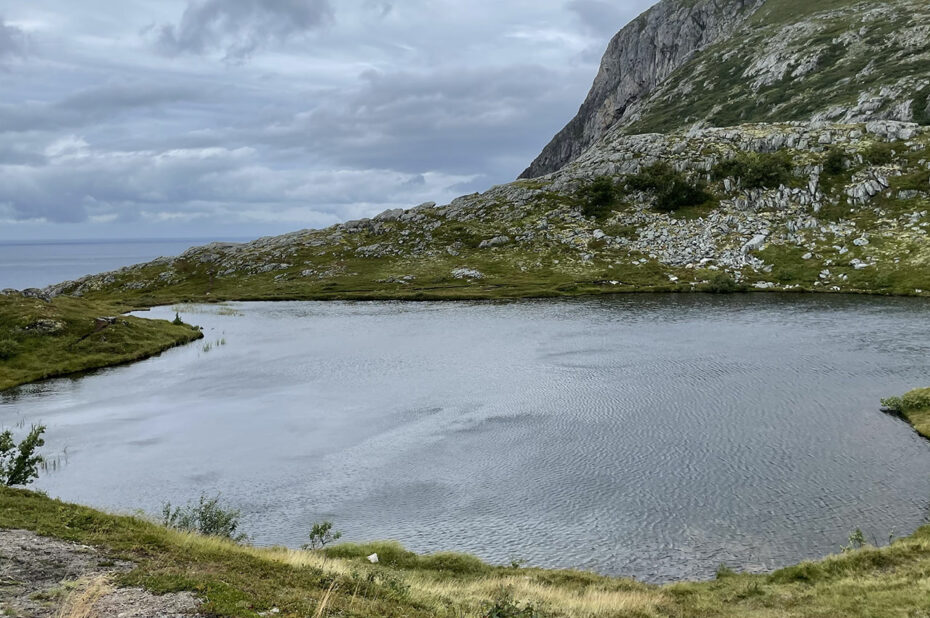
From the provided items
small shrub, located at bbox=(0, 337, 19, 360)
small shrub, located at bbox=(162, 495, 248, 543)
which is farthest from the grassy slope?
small shrub, located at bbox=(162, 495, 248, 543)

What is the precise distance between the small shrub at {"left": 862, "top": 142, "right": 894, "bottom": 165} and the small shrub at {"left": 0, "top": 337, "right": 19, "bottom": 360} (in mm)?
214475

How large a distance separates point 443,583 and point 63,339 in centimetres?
9003

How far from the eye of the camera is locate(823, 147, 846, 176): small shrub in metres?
181

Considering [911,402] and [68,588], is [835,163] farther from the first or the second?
[68,588]

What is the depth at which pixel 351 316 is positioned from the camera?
134750 mm

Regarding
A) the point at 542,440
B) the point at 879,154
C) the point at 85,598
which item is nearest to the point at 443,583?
the point at 85,598

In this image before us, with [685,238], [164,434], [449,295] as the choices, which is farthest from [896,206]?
[164,434]

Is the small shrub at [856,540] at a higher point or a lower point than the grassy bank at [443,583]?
lower

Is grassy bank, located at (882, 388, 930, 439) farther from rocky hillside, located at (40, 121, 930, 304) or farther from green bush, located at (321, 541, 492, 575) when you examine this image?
rocky hillside, located at (40, 121, 930, 304)

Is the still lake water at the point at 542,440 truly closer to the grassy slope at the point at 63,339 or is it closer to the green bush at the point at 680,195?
the grassy slope at the point at 63,339

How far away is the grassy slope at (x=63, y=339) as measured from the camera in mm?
84125

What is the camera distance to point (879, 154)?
Answer: 18175 cm

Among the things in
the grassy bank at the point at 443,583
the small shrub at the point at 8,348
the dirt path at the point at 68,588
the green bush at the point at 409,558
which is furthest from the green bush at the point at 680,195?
the dirt path at the point at 68,588

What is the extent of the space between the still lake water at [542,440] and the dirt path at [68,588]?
16.1 metres
